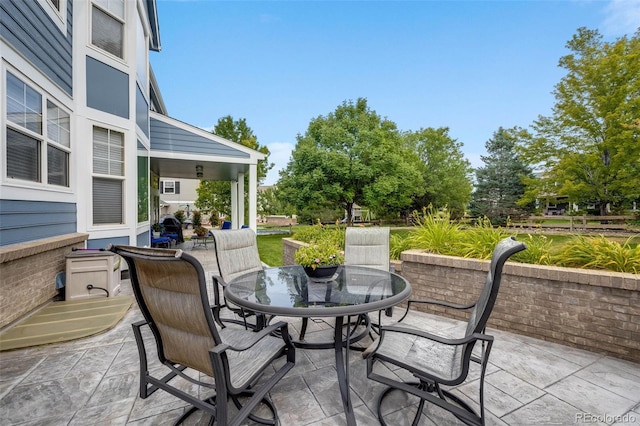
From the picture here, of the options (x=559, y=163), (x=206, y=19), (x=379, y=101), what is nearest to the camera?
(x=206, y=19)

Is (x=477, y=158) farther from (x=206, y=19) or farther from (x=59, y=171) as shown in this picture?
(x=59, y=171)

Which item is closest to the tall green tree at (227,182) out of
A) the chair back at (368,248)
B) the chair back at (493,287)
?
the chair back at (368,248)

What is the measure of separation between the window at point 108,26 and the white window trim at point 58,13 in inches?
25.9

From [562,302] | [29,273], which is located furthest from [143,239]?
[562,302]

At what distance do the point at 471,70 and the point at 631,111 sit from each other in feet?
23.0

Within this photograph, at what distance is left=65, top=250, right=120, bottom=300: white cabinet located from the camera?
166 inches

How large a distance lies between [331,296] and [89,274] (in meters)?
4.13

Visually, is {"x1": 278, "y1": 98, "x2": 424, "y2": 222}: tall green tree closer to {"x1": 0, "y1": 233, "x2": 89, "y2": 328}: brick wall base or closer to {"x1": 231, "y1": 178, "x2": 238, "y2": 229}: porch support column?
{"x1": 231, "y1": 178, "x2": 238, "y2": 229}: porch support column

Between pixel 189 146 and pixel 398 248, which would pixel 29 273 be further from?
pixel 189 146

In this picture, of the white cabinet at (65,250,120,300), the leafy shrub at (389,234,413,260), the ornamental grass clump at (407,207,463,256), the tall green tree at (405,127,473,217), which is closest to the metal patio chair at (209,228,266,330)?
the white cabinet at (65,250,120,300)

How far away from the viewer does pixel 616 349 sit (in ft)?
9.14

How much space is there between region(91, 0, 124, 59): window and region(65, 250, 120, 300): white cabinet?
3.85m

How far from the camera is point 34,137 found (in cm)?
376

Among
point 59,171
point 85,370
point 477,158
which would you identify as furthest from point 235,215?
point 477,158
